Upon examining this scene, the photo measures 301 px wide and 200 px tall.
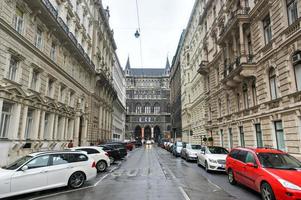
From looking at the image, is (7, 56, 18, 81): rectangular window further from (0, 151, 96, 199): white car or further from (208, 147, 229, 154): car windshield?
(208, 147, 229, 154): car windshield

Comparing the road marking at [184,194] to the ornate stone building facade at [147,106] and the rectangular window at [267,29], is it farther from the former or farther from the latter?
the ornate stone building facade at [147,106]

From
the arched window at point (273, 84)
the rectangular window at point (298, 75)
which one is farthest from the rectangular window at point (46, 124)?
the rectangular window at point (298, 75)

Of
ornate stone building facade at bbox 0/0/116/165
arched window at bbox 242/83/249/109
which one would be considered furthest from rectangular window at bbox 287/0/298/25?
ornate stone building facade at bbox 0/0/116/165

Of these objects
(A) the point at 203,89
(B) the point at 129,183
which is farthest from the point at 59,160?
(A) the point at 203,89

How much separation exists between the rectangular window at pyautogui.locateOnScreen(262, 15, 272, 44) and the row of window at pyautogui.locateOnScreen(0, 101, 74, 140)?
1726 centimetres

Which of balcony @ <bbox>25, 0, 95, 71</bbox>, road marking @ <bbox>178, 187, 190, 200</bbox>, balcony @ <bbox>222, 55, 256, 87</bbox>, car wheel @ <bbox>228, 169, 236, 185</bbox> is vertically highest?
balcony @ <bbox>25, 0, 95, 71</bbox>

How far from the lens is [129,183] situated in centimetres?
1091

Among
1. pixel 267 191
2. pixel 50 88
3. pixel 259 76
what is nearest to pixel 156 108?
pixel 50 88

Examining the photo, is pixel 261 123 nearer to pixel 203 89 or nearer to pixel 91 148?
pixel 91 148

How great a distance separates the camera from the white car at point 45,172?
823 centimetres

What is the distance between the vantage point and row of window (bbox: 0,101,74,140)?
48.0ft

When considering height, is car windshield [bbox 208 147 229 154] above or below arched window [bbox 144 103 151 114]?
below

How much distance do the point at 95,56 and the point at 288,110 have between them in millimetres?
29860

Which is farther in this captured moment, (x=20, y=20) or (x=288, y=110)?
(x=20, y=20)
